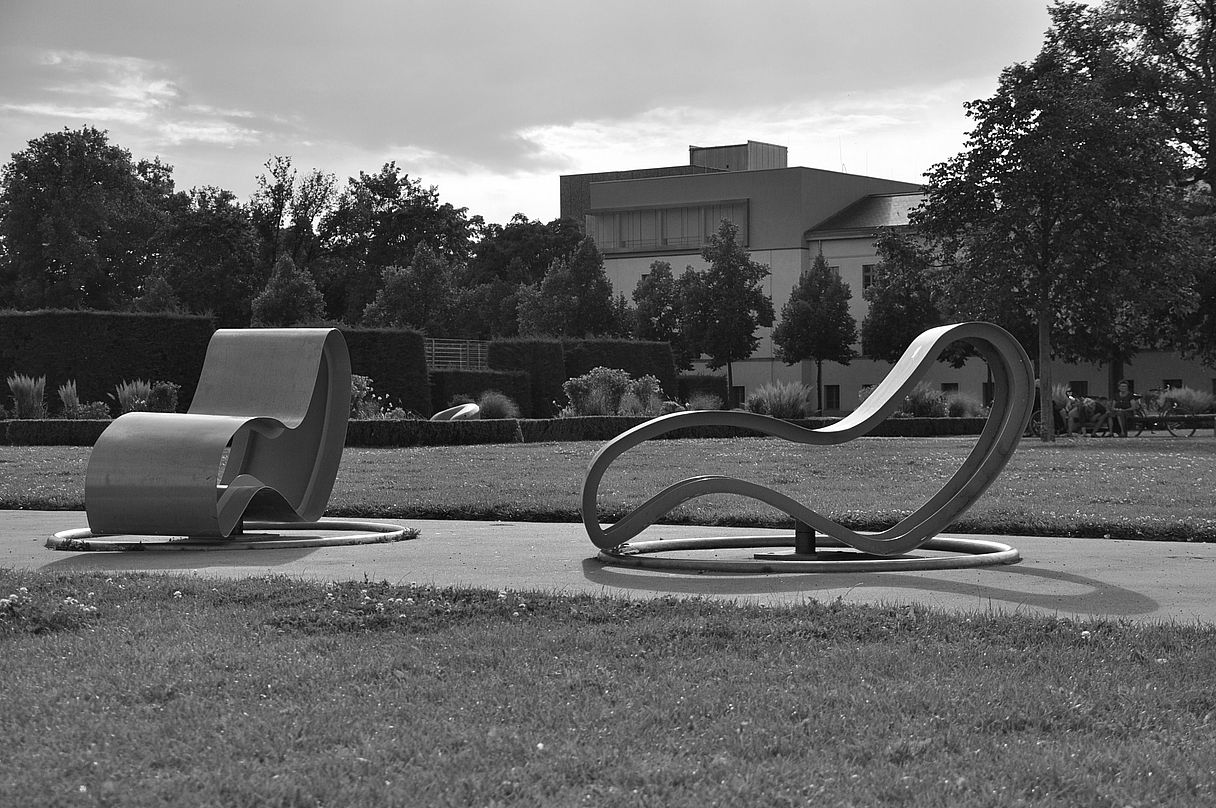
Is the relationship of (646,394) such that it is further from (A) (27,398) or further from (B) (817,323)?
(B) (817,323)

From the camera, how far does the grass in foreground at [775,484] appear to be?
11703 mm

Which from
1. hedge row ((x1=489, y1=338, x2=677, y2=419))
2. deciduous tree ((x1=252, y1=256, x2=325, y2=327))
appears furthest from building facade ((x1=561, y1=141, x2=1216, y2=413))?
hedge row ((x1=489, y1=338, x2=677, y2=419))

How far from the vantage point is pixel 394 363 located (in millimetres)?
36219

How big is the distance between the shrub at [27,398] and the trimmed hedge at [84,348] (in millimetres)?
2046

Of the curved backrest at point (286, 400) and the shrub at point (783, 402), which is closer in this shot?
the curved backrest at point (286, 400)

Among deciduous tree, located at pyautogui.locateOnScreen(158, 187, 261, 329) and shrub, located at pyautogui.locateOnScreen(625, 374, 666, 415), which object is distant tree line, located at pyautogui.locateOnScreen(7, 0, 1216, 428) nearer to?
deciduous tree, located at pyautogui.locateOnScreen(158, 187, 261, 329)

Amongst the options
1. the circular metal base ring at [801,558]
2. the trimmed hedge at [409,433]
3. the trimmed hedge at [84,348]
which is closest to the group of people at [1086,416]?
the trimmed hedge at [409,433]

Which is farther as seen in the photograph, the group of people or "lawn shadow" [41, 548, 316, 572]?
the group of people

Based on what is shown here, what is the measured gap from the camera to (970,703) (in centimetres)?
473

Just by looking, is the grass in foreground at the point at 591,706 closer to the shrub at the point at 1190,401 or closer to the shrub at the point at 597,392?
the shrub at the point at 597,392

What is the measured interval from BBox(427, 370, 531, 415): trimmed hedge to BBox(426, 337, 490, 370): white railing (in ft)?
13.1

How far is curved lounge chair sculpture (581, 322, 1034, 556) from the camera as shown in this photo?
8477 millimetres

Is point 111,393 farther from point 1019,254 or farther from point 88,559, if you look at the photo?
point 88,559

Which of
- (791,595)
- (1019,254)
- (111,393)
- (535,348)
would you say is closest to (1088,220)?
(1019,254)
